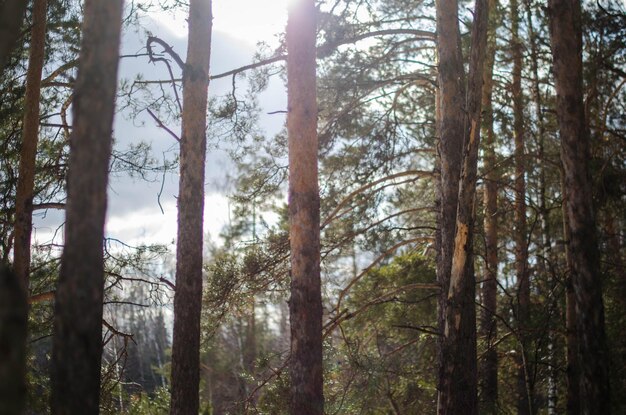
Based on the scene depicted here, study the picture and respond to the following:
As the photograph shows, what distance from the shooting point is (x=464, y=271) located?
7.71 metres

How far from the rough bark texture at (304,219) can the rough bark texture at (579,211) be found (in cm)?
285

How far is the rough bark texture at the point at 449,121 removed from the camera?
29.2 ft

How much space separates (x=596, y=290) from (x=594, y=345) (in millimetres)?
590

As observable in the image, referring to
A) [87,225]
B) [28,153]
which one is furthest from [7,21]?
[28,153]

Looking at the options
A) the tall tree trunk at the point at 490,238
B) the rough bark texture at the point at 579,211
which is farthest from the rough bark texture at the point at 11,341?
the tall tree trunk at the point at 490,238

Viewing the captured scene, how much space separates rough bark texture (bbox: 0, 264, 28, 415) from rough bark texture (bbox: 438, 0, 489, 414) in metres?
5.45

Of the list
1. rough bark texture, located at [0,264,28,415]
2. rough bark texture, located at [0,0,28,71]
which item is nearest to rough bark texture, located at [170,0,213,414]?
rough bark texture, located at [0,0,28,71]

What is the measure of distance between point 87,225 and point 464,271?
15.3ft

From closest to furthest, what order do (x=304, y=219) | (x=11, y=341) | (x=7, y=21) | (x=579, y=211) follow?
(x=11, y=341)
(x=7, y=21)
(x=579, y=211)
(x=304, y=219)

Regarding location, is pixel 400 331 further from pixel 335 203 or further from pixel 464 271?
pixel 464 271

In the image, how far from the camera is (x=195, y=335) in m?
7.24

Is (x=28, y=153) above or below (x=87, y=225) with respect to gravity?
above

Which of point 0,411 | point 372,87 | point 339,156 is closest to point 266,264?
point 339,156

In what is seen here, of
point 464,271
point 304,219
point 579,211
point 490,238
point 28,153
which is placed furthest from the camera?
point 490,238
